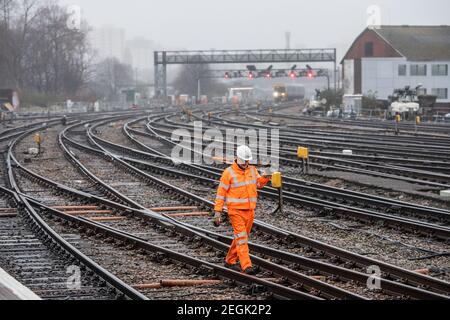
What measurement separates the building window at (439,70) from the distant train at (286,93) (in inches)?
1682

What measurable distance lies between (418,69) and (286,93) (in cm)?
4857

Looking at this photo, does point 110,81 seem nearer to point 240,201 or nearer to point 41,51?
point 41,51

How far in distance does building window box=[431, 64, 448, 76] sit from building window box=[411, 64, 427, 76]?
2.05 feet

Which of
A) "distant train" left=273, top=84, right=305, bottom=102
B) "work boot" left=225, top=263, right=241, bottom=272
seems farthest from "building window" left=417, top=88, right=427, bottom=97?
"work boot" left=225, top=263, right=241, bottom=272

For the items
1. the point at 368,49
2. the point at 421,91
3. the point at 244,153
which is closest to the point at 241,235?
the point at 244,153

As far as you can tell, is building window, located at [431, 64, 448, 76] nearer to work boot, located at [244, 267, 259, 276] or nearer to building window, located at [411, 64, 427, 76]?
building window, located at [411, 64, 427, 76]

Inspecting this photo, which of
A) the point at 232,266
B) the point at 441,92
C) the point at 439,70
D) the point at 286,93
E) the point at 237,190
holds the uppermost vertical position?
the point at 439,70

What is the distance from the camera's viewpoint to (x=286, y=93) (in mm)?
113688

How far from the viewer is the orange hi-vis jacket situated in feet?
33.8

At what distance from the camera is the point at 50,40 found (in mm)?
86312

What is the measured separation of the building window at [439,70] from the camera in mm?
65062

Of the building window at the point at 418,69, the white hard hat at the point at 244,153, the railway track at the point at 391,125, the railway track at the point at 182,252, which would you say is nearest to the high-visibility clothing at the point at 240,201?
the white hard hat at the point at 244,153

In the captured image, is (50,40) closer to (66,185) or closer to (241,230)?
(66,185)

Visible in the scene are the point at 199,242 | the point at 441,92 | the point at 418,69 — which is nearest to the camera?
the point at 199,242
